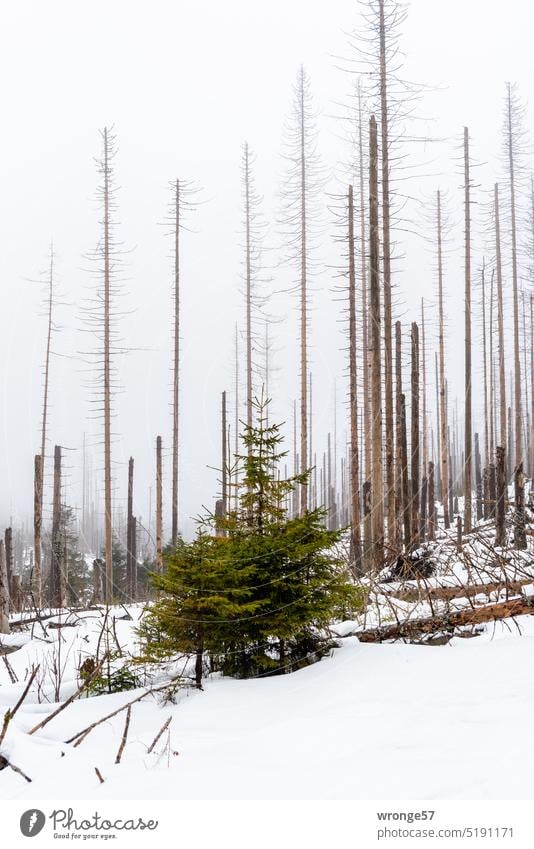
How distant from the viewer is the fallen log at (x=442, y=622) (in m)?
5.48

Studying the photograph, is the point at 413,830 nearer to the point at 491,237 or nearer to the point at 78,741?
the point at 78,741

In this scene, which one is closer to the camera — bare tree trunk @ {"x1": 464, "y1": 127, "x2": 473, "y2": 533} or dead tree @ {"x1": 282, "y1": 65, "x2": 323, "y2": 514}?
bare tree trunk @ {"x1": 464, "y1": 127, "x2": 473, "y2": 533}

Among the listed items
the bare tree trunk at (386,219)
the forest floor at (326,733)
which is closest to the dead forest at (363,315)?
the bare tree trunk at (386,219)

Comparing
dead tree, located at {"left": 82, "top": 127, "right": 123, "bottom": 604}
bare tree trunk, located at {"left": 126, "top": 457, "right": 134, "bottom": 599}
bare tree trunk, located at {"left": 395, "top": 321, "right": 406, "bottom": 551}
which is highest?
dead tree, located at {"left": 82, "top": 127, "right": 123, "bottom": 604}

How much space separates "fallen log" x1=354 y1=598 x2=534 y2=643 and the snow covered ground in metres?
0.45

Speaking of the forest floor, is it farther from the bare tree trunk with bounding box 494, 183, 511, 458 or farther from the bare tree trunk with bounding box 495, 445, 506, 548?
the bare tree trunk with bounding box 494, 183, 511, 458

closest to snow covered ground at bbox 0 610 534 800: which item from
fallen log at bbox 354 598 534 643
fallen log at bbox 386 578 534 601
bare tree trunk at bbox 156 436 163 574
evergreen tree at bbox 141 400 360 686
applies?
evergreen tree at bbox 141 400 360 686

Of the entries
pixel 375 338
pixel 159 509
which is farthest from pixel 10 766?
pixel 159 509

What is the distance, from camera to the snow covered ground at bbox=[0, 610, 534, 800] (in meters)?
2.68

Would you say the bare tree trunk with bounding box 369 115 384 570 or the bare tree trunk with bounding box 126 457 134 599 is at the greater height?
the bare tree trunk with bounding box 369 115 384 570

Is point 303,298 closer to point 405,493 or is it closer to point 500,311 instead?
point 500,311

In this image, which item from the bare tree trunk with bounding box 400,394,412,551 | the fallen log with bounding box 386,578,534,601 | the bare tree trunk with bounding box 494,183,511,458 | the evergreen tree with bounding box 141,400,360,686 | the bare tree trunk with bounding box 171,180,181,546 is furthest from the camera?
the bare tree trunk with bounding box 494,183,511,458

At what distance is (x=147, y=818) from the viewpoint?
8.63 ft

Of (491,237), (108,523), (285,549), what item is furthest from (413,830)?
(491,237)
